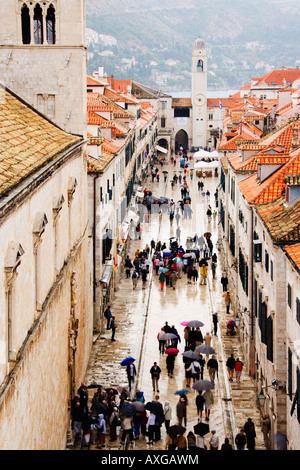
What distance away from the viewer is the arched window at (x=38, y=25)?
3183cm

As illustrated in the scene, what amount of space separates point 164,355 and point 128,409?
32.1ft

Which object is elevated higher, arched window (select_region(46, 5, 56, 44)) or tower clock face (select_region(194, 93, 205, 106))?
arched window (select_region(46, 5, 56, 44))

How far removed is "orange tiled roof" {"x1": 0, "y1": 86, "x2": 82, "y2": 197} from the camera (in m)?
18.9

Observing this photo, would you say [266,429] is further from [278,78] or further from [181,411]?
[278,78]

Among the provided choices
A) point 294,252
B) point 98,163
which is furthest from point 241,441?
point 98,163

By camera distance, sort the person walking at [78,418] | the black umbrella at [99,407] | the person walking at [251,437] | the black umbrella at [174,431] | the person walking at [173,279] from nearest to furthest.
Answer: the black umbrella at [174,431] < the person walking at [251,437] < the person walking at [78,418] < the black umbrella at [99,407] < the person walking at [173,279]

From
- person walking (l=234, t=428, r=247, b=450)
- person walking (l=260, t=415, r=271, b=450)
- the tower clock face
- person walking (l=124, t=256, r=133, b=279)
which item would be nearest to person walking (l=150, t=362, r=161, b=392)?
person walking (l=260, t=415, r=271, b=450)

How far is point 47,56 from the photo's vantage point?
31891mm

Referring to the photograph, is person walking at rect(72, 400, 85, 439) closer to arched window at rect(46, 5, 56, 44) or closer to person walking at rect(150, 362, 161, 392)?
person walking at rect(150, 362, 161, 392)

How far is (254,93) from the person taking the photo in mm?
140750

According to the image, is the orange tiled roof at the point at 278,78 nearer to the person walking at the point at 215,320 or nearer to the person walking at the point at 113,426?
the person walking at the point at 215,320

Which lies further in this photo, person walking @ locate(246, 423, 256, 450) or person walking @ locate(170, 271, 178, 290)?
person walking @ locate(170, 271, 178, 290)

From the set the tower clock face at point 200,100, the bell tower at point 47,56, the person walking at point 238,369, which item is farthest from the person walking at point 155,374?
the tower clock face at point 200,100

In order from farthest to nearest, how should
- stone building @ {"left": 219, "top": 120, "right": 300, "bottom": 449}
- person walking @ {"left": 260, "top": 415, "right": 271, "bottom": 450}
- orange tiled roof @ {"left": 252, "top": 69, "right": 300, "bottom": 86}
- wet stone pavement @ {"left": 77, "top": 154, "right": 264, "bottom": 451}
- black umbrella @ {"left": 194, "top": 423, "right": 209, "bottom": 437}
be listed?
orange tiled roof @ {"left": 252, "top": 69, "right": 300, "bottom": 86}
wet stone pavement @ {"left": 77, "top": 154, "right": 264, "bottom": 451}
person walking @ {"left": 260, "top": 415, "right": 271, "bottom": 450}
black umbrella @ {"left": 194, "top": 423, "right": 209, "bottom": 437}
stone building @ {"left": 219, "top": 120, "right": 300, "bottom": 449}
